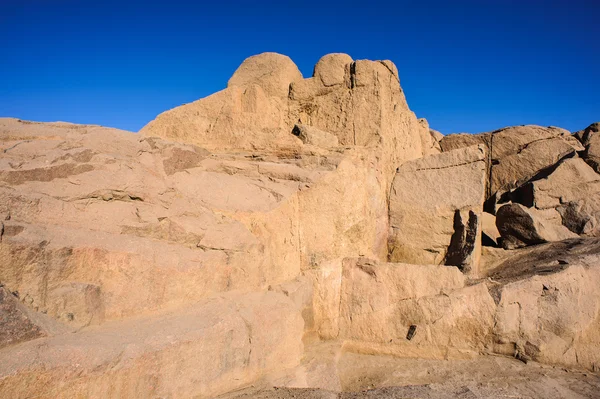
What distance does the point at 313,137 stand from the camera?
195 inches

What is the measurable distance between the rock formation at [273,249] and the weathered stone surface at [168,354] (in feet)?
0.04

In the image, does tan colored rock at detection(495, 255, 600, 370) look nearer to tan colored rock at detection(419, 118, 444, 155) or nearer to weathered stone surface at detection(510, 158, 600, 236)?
weathered stone surface at detection(510, 158, 600, 236)

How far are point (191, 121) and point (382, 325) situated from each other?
3.26m

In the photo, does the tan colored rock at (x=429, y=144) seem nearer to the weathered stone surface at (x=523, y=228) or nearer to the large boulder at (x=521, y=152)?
the large boulder at (x=521, y=152)

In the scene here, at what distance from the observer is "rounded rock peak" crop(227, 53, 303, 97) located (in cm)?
588

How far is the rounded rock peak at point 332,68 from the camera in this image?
5820 millimetres

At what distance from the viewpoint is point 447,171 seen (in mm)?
5590

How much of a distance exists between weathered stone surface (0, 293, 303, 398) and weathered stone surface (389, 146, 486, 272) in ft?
8.30

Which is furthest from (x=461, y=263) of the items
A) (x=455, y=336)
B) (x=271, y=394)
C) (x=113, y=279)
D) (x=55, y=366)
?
(x=55, y=366)

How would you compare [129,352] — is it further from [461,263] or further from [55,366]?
[461,263]

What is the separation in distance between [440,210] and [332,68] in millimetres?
2440

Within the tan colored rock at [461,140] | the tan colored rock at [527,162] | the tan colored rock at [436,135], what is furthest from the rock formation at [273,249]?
the tan colored rock at [436,135]

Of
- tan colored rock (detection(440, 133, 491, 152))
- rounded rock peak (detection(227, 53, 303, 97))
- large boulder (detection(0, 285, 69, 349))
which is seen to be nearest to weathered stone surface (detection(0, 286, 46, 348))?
large boulder (detection(0, 285, 69, 349))

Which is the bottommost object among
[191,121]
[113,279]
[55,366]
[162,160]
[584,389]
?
[584,389]
